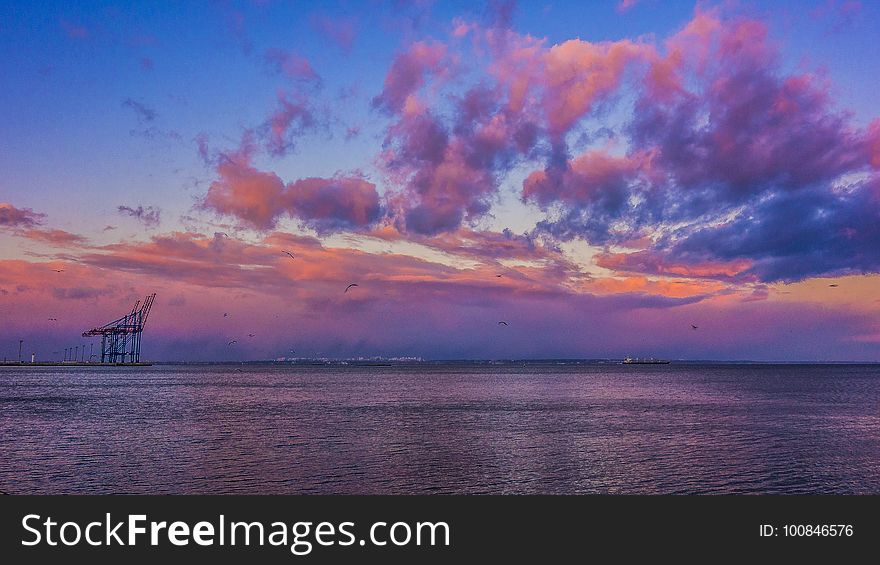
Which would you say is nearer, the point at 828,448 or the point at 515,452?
the point at 515,452

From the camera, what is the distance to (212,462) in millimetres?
42219

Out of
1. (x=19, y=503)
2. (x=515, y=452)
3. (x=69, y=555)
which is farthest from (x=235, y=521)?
(x=515, y=452)

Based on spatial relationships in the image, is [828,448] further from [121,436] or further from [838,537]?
[121,436]

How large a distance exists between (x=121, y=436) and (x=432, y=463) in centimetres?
3014

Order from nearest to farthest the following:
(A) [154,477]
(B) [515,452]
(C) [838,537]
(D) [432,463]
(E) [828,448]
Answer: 1. (C) [838,537]
2. (A) [154,477]
3. (D) [432,463]
4. (B) [515,452]
5. (E) [828,448]

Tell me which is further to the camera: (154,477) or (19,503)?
(154,477)

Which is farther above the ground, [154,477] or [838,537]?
[838,537]

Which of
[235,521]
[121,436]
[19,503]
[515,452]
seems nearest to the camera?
[235,521]

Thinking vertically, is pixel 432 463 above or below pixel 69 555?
below

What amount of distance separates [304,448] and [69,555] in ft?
118

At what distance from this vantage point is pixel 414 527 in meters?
13.0

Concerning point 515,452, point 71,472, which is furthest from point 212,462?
point 515,452

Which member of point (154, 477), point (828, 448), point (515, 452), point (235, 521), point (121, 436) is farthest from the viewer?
point (121, 436)

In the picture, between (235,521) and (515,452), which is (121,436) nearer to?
(515,452)
